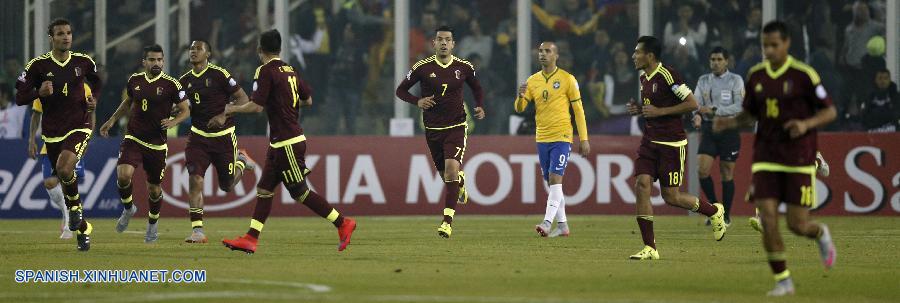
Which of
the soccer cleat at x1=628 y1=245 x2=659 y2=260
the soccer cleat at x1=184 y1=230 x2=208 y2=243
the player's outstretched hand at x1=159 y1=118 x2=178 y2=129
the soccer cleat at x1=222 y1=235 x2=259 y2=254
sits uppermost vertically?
the player's outstretched hand at x1=159 y1=118 x2=178 y2=129

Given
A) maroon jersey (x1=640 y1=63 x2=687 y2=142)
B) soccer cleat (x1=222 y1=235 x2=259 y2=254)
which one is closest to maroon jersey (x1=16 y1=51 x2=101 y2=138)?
soccer cleat (x1=222 y1=235 x2=259 y2=254)

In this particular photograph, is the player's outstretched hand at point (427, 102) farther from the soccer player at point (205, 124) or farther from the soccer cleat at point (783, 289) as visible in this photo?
the soccer cleat at point (783, 289)

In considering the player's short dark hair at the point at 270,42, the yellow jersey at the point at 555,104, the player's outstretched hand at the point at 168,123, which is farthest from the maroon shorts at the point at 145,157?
the yellow jersey at the point at 555,104

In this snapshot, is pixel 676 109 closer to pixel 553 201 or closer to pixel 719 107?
pixel 553 201

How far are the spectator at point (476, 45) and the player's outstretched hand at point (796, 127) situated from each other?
611 inches

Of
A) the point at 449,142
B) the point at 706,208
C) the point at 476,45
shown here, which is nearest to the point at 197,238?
the point at 449,142

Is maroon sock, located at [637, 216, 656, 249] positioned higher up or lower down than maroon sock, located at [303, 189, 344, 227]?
lower down

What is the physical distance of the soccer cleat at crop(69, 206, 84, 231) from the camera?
15844 millimetres

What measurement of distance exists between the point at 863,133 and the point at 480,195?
222 inches

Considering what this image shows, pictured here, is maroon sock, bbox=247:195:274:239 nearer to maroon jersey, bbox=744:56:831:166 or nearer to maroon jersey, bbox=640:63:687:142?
maroon jersey, bbox=640:63:687:142

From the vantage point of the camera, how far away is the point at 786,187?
11.0 meters

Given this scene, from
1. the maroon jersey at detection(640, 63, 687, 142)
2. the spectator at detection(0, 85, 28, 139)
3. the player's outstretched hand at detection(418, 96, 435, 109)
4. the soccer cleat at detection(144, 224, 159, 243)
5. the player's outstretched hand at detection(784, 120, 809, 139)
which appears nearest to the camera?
the player's outstretched hand at detection(784, 120, 809, 139)

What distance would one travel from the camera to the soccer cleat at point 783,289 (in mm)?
10711

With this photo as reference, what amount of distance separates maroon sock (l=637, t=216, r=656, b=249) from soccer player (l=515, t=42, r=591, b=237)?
4.02 meters
